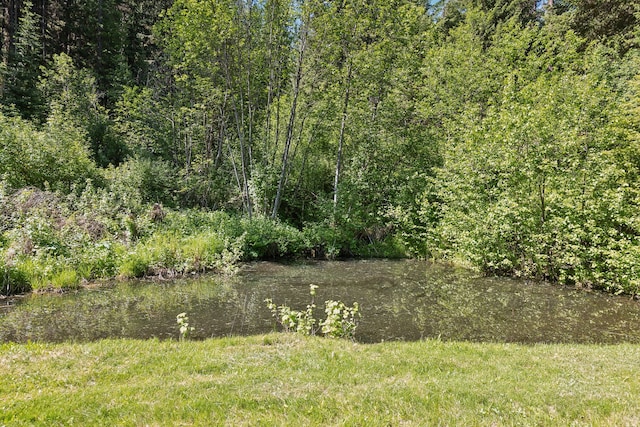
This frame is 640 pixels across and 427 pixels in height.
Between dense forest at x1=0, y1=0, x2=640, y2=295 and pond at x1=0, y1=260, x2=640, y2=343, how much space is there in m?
1.25

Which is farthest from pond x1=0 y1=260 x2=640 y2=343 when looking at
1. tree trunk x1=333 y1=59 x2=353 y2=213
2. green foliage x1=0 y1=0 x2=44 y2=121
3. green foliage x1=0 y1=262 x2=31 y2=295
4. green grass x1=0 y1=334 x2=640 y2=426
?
green foliage x1=0 y1=0 x2=44 y2=121

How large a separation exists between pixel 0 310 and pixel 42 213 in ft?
13.7

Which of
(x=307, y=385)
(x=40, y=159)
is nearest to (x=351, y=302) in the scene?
(x=307, y=385)

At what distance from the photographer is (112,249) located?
1158cm

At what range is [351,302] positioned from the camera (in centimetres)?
999

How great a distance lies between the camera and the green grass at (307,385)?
364 cm

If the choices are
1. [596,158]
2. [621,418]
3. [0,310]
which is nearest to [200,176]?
[0,310]

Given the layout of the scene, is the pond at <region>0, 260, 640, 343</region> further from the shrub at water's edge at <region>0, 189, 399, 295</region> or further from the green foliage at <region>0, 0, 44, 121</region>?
the green foliage at <region>0, 0, 44, 121</region>

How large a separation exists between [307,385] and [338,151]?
15132mm

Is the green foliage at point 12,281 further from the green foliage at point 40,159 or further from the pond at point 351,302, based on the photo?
the green foliage at point 40,159

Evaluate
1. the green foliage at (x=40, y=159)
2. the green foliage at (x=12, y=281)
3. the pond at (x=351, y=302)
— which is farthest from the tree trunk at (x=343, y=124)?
the green foliage at (x=12, y=281)

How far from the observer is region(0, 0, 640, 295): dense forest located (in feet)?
38.0

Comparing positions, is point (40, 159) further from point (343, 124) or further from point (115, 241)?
point (343, 124)

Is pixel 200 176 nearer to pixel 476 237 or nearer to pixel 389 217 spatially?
pixel 389 217
